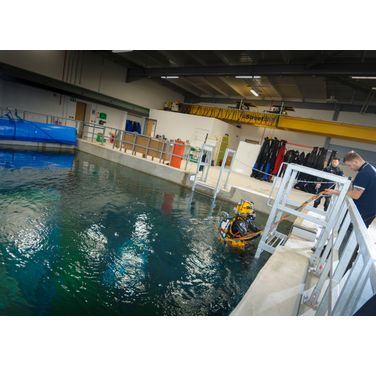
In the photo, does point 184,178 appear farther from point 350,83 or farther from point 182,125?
point 350,83

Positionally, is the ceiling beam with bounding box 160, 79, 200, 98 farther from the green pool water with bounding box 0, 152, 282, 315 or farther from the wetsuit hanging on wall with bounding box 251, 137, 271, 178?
the green pool water with bounding box 0, 152, 282, 315

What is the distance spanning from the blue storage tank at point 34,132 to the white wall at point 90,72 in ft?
14.0

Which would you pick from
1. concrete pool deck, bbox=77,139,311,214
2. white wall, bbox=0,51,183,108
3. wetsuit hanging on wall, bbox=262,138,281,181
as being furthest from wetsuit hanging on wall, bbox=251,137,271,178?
white wall, bbox=0,51,183,108

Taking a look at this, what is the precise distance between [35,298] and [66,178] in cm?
493

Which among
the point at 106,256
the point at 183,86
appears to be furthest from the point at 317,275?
the point at 183,86

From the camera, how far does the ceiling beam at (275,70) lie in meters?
8.26

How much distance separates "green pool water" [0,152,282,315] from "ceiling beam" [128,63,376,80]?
23.5 ft

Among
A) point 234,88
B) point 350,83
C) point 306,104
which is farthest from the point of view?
point 234,88

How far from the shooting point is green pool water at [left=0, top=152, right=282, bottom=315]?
8.39 feet

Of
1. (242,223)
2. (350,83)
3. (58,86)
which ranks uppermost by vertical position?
(350,83)

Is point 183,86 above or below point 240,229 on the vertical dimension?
above

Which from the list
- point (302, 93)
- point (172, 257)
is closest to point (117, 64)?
point (302, 93)

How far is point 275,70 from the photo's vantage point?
32.7ft

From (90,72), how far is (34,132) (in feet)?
23.4
